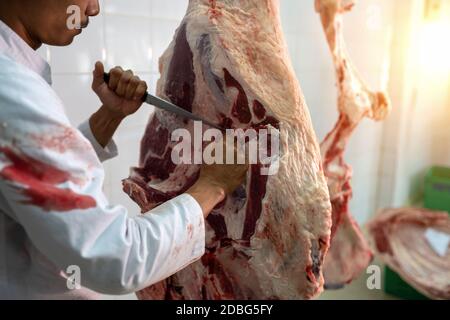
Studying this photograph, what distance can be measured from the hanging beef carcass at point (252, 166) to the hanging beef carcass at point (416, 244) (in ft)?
3.76

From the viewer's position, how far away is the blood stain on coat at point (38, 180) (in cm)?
46

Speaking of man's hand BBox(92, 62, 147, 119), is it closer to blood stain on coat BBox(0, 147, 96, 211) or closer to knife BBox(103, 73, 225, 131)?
knife BBox(103, 73, 225, 131)

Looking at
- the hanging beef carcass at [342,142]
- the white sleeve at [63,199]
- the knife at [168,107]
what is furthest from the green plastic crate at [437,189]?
the white sleeve at [63,199]

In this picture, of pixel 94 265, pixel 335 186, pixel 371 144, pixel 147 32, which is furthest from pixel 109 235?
pixel 371 144

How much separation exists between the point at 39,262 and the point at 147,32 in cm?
55

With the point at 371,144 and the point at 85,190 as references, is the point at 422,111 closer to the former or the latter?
the point at 371,144

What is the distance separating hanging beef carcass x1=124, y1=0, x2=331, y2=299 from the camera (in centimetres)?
72

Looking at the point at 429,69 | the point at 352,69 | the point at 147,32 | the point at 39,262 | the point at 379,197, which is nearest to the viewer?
the point at 39,262

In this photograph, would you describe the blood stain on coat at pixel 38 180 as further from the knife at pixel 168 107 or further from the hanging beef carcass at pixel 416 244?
the hanging beef carcass at pixel 416 244

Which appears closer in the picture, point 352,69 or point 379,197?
point 352,69

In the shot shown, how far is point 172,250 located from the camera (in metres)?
0.56

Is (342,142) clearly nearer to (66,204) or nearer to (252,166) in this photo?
(252,166)

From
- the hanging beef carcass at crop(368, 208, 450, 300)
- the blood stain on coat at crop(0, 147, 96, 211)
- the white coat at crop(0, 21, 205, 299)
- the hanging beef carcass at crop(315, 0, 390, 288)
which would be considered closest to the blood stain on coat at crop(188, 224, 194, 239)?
the white coat at crop(0, 21, 205, 299)

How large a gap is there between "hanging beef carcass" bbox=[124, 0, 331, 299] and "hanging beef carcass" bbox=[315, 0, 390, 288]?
44cm
